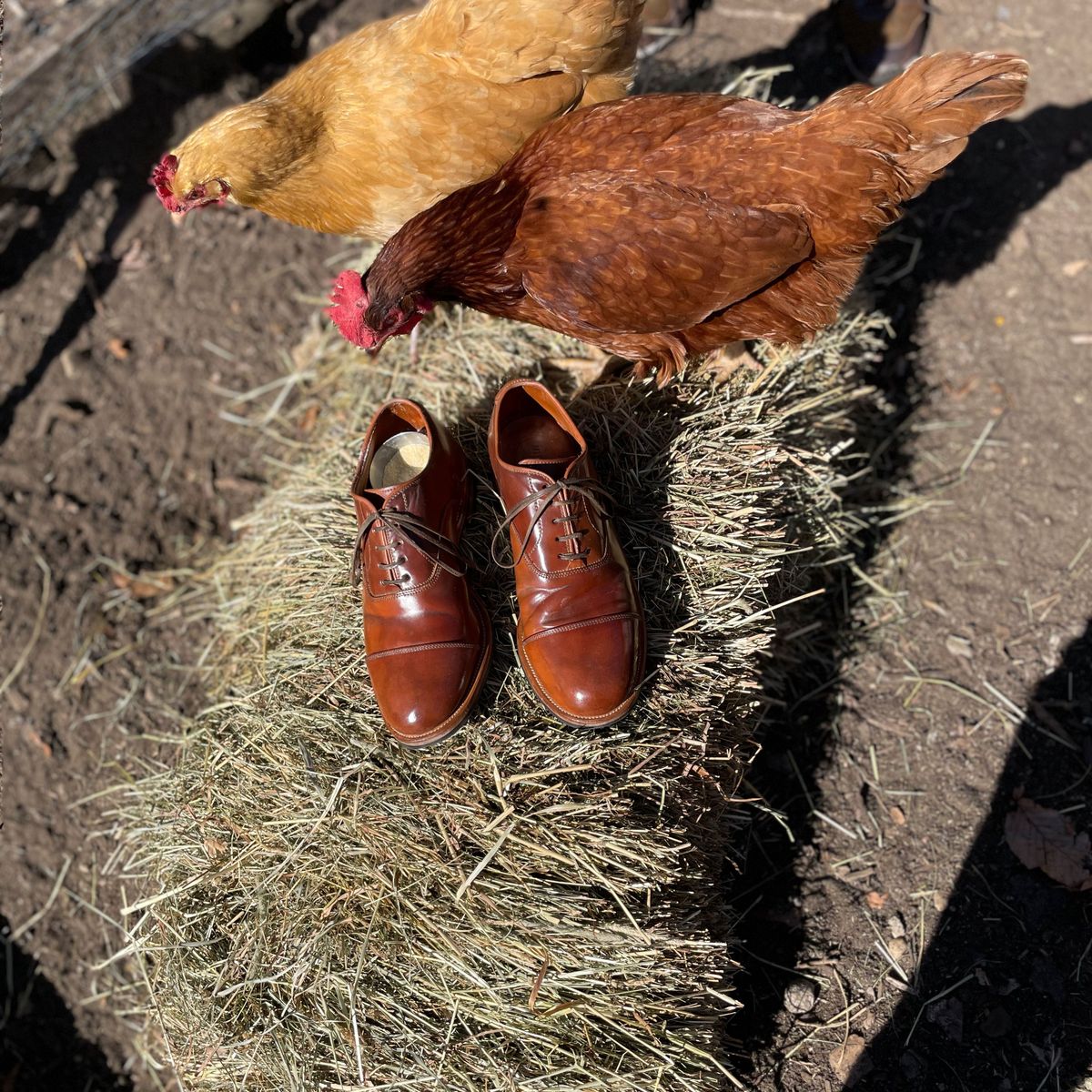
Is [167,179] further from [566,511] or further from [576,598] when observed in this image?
[576,598]

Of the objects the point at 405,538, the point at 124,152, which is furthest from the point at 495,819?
the point at 124,152

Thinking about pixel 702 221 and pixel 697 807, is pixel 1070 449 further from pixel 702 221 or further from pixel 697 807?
pixel 697 807

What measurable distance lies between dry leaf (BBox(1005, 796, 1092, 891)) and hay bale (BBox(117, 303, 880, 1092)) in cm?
91

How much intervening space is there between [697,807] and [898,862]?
0.86 meters

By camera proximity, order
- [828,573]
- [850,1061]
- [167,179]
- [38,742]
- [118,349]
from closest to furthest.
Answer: [850,1061] → [167,179] → [828,573] → [38,742] → [118,349]

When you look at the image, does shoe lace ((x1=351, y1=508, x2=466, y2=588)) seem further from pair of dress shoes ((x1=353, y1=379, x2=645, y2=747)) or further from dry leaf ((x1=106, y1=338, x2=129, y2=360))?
dry leaf ((x1=106, y1=338, x2=129, y2=360))

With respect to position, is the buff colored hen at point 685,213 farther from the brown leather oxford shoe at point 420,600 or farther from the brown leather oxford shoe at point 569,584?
the brown leather oxford shoe at point 420,600

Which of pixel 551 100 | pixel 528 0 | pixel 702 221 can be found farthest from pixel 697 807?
pixel 528 0

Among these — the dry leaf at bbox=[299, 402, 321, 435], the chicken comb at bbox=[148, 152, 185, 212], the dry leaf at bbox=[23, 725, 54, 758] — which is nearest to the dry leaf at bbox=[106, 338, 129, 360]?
the dry leaf at bbox=[299, 402, 321, 435]

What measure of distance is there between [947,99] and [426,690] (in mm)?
2207

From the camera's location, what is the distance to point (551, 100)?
8.52ft

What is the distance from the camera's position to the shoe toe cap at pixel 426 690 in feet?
6.78

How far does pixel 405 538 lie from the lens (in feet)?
7.10

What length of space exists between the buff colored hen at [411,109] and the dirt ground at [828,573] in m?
1.09
